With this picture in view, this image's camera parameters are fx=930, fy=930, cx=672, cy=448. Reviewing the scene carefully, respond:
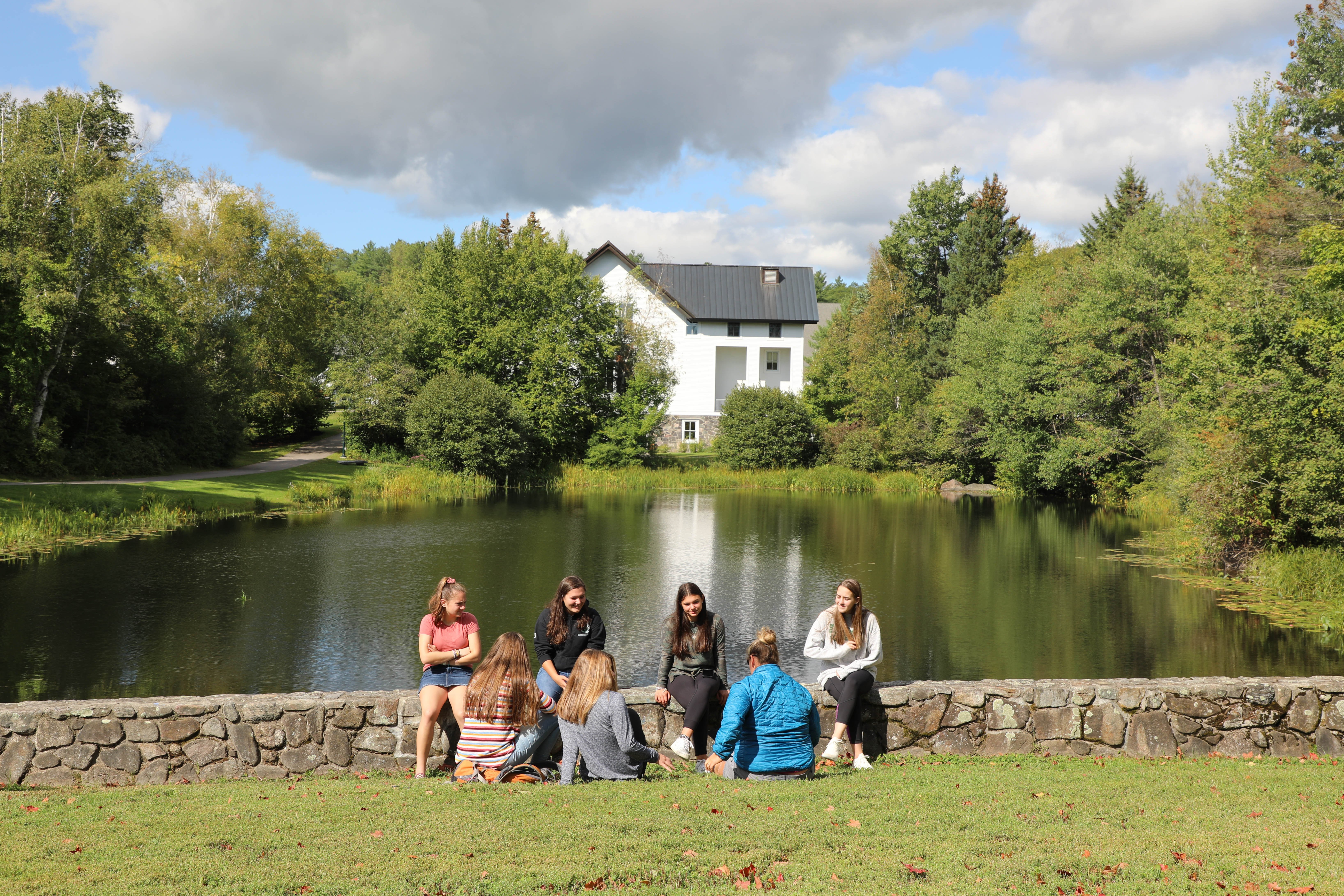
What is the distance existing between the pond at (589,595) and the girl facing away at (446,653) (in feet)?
13.4

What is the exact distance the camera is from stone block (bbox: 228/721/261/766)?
7.25 metres

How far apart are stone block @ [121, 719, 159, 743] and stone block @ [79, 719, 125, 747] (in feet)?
0.13

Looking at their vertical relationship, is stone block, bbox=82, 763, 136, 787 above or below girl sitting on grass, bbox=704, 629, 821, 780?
below

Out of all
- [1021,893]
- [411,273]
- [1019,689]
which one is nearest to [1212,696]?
[1019,689]

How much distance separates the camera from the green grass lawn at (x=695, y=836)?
445cm

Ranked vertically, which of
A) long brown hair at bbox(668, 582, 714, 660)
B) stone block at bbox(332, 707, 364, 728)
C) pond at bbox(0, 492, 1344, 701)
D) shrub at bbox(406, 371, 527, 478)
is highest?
shrub at bbox(406, 371, 527, 478)

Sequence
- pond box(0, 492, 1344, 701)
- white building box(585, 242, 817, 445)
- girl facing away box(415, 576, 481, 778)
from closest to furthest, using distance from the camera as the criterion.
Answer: girl facing away box(415, 576, 481, 778), pond box(0, 492, 1344, 701), white building box(585, 242, 817, 445)

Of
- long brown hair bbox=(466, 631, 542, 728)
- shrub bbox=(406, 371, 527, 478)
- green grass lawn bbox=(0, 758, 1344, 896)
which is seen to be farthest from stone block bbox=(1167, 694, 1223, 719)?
shrub bbox=(406, 371, 527, 478)

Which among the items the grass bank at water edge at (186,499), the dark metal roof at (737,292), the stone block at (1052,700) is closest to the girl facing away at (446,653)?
the stone block at (1052,700)

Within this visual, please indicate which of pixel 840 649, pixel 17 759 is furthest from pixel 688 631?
pixel 17 759

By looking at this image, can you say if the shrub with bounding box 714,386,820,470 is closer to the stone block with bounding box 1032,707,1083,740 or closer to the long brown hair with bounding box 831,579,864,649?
the stone block with bounding box 1032,707,1083,740

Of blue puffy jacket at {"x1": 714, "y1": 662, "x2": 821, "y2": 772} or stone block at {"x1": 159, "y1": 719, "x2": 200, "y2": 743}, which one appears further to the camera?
stone block at {"x1": 159, "y1": 719, "x2": 200, "y2": 743}

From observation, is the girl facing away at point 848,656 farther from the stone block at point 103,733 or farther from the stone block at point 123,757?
the stone block at point 103,733

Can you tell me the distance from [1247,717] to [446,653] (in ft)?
22.3
